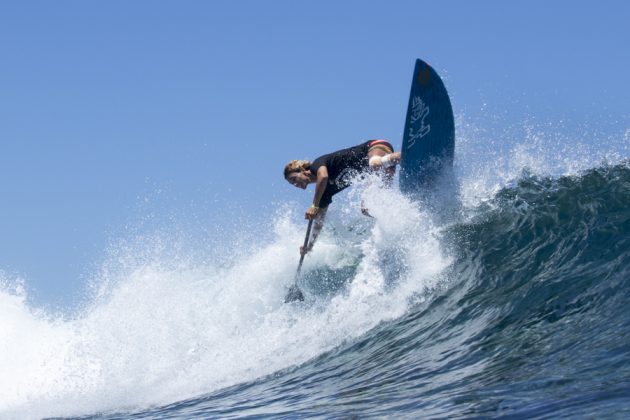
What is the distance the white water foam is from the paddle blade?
0.16 metres

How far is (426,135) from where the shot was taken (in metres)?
8.13

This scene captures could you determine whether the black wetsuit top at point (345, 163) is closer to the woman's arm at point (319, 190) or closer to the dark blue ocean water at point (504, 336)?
the woman's arm at point (319, 190)

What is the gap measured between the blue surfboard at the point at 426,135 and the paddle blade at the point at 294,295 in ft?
5.90

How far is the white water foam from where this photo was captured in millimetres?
6652

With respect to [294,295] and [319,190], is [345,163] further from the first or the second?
[294,295]

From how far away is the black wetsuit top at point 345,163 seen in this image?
847cm

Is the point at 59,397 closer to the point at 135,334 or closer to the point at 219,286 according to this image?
the point at 135,334

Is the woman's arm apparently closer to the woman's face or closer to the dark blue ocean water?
the woman's face

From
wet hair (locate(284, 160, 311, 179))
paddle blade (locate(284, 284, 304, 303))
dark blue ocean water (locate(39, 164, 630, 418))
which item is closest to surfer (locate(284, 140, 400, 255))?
wet hair (locate(284, 160, 311, 179))

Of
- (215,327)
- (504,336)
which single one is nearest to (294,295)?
(215,327)

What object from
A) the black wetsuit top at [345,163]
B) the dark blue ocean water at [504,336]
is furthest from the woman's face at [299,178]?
the dark blue ocean water at [504,336]

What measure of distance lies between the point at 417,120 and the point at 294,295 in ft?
8.56

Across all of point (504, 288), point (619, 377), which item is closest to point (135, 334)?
point (504, 288)

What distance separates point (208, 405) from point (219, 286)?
5.02 meters
